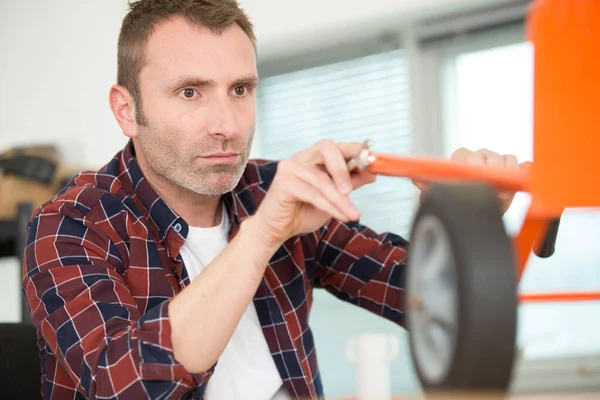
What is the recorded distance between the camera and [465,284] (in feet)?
1.67

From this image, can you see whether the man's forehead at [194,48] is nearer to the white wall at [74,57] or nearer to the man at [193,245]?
the man at [193,245]

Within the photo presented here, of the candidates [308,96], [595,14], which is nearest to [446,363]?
[595,14]

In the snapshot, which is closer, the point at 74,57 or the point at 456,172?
the point at 456,172

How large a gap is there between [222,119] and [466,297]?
0.76m

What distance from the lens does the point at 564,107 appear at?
0.54m

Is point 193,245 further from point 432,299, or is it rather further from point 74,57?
point 74,57

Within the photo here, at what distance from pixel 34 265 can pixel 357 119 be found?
2.49 meters

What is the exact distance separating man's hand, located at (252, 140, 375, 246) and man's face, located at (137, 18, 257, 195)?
0.33 meters

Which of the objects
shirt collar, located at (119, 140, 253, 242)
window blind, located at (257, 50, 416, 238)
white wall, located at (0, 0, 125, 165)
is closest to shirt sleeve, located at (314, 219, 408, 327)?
shirt collar, located at (119, 140, 253, 242)

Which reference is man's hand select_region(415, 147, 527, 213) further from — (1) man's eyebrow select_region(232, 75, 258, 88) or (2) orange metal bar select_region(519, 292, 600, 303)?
(1) man's eyebrow select_region(232, 75, 258, 88)

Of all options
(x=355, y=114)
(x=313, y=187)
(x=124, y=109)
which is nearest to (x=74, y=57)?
(x=355, y=114)

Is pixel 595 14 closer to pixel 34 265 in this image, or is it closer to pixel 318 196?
pixel 318 196

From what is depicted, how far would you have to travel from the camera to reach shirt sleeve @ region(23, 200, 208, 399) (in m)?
0.92

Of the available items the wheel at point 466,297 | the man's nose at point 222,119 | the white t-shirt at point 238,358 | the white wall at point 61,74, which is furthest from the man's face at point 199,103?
the white wall at point 61,74
